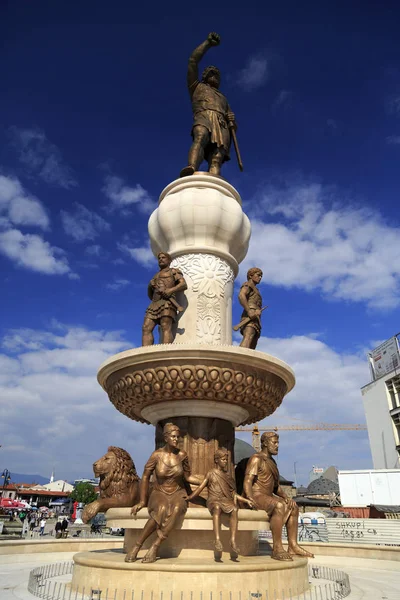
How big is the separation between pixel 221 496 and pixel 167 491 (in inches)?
36.9

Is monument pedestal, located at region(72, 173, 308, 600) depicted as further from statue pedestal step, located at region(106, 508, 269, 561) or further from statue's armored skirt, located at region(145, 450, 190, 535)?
statue's armored skirt, located at region(145, 450, 190, 535)

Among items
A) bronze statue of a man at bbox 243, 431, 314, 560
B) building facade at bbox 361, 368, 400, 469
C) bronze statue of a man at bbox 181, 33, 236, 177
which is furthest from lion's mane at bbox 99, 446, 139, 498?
building facade at bbox 361, 368, 400, 469

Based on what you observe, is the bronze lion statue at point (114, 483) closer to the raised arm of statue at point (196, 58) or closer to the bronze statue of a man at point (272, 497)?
the bronze statue of a man at point (272, 497)

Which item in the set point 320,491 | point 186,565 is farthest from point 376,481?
point 320,491

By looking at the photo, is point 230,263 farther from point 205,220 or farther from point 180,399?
point 180,399

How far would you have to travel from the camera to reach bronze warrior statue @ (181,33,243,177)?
13.7 m

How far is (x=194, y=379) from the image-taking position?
898 cm

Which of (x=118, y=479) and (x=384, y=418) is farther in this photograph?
(x=384, y=418)

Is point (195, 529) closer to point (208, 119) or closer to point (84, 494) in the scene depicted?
point (208, 119)

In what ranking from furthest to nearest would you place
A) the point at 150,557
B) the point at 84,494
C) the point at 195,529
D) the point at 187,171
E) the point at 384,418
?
the point at 84,494, the point at 384,418, the point at 187,171, the point at 195,529, the point at 150,557

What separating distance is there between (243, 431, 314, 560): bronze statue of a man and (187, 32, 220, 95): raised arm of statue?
1090 centimetres

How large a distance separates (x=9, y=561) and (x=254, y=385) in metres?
8.32

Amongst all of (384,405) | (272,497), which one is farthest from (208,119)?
(384,405)

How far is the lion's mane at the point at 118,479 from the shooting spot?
943cm
